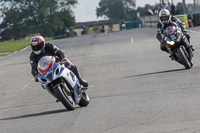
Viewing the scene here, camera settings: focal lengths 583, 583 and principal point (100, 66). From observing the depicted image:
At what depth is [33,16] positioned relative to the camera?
124750mm

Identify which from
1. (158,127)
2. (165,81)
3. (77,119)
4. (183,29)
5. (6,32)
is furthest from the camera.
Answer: (6,32)

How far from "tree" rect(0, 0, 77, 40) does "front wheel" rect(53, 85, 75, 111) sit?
11042 cm

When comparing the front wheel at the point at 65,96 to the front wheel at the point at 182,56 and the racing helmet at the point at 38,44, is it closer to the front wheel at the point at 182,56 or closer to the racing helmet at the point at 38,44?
the racing helmet at the point at 38,44

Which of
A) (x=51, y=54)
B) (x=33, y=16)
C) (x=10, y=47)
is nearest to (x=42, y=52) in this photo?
(x=51, y=54)

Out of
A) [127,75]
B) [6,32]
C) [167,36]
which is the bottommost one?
[6,32]

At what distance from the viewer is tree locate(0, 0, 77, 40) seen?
122 m

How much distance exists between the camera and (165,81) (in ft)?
42.7

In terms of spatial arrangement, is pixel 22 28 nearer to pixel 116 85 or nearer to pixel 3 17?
pixel 3 17

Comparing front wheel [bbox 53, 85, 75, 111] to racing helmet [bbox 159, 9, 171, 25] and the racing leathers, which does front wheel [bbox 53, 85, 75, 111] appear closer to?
the racing leathers

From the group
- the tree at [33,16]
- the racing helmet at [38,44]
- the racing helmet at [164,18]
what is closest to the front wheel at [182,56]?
the racing helmet at [164,18]

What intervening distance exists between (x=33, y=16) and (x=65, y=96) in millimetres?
116030

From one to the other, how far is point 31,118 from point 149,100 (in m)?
2.09

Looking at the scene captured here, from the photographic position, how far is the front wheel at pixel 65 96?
991cm

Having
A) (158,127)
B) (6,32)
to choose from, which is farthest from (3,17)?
(158,127)
